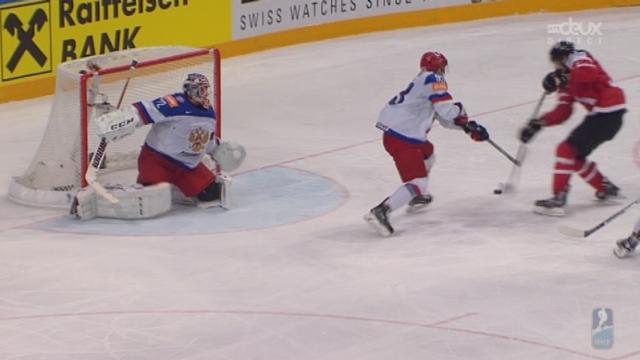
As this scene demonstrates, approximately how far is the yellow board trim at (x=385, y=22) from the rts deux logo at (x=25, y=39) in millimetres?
166

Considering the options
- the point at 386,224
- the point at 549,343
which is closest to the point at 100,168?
the point at 386,224

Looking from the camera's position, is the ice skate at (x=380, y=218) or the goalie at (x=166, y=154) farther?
the goalie at (x=166, y=154)

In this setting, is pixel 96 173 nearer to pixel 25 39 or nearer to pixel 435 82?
pixel 435 82

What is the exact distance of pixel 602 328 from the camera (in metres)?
7.80

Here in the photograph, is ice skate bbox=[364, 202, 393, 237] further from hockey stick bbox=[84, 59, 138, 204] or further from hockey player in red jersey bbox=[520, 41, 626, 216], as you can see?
hockey stick bbox=[84, 59, 138, 204]

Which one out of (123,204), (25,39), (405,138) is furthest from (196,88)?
(25,39)

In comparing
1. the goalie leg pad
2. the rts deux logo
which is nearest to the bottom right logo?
the goalie leg pad

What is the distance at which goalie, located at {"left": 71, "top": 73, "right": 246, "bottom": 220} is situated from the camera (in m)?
9.70

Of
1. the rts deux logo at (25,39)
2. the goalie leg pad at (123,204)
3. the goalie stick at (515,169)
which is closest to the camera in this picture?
the goalie leg pad at (123,204)

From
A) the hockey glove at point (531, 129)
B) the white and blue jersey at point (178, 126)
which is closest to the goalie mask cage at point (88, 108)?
the white and blue jersey at point (178, 126)

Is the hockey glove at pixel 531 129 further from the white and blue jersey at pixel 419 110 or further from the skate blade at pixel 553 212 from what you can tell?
the white and blue jersey at pixel 419 110

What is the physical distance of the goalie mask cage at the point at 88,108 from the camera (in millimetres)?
10016

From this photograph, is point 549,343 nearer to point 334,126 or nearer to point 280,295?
point 280,295

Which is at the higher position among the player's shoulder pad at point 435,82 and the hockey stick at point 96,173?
the player's shoulder pad at point 435,82
